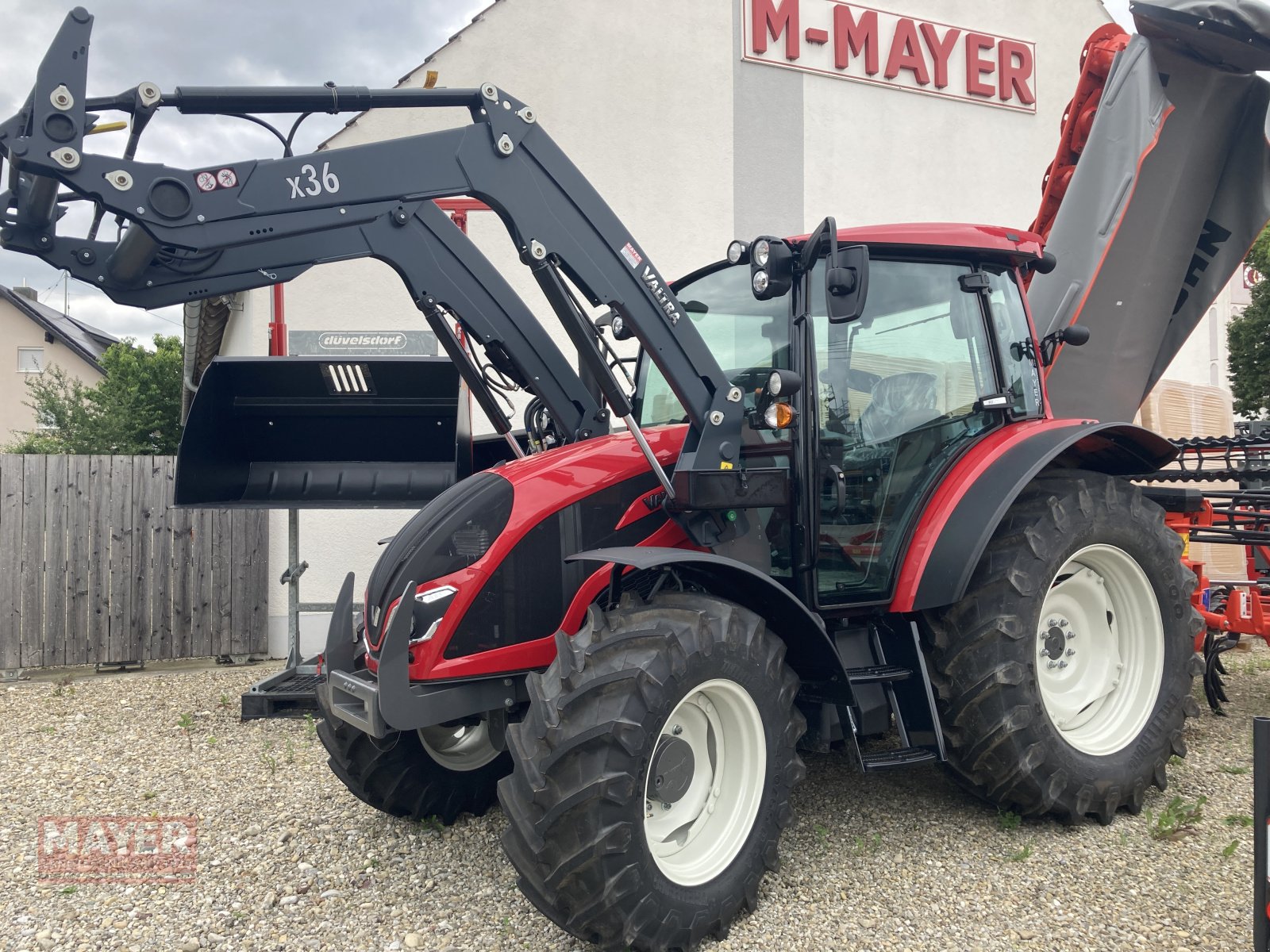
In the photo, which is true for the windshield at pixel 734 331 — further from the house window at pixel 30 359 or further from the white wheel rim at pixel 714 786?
the house window at pixel 30 359

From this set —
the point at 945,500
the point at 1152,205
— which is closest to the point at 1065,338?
the point at 945,500

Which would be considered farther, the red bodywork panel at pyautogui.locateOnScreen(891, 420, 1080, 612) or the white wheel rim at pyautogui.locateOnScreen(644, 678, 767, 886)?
the red bodywork panel at pyautogui.locateOnScreen(891, 420, 1080, 612)

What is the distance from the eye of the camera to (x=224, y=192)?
2.91 meters

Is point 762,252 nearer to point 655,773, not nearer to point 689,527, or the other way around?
point 689,527

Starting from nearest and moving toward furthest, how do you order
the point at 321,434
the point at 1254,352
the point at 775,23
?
the point at 321,434, the point at 775,23, the point at 1254,352

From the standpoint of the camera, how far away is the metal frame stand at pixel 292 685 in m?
5.96

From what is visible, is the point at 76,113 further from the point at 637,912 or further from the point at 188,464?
the point at 188,464

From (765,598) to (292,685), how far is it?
420 centimetres

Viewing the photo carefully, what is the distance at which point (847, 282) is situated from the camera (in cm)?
308

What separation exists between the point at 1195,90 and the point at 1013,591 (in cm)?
321

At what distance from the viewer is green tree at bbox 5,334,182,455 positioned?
24.1m

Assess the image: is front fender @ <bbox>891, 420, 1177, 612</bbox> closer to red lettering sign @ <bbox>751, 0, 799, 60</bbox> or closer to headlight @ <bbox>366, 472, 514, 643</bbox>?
headlight @ <bbox>366, 472, 514, 643</bbox>

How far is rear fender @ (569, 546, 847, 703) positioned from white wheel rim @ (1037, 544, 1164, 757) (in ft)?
3.84

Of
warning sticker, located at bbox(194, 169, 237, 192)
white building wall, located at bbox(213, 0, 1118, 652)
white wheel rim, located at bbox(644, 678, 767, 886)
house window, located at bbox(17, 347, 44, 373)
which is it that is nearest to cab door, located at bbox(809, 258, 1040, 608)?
white wheel rim, located at bbox(644, 678, 767, 886)
